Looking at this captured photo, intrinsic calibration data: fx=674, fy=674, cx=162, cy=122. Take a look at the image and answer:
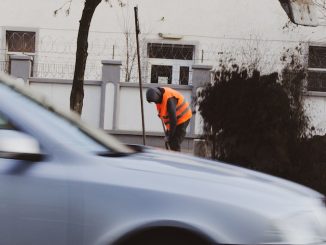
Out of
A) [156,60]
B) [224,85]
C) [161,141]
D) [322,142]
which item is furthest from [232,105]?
[156,60]

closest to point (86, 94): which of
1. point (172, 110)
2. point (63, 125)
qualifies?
point (172, 110)

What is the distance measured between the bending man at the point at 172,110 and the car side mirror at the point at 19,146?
6.44 m

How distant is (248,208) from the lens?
351cm

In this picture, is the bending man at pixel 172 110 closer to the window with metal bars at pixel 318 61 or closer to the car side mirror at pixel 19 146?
the car side mirror at pixel 19 146

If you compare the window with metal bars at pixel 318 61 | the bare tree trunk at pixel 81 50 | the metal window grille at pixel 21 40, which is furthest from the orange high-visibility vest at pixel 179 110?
the metal window grille at pixel 21 40

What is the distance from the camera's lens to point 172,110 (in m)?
10.0

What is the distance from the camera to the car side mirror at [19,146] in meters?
3.50

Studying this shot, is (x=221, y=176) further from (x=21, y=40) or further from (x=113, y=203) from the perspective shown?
(x=21, y=40)

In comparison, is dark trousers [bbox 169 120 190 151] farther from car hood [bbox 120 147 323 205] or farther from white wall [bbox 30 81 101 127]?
white wall [bbox 30 81 101 127]

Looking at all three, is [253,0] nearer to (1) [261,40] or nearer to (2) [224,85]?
(1) [261,40]

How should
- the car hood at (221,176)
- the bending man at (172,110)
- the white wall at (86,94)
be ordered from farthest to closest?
the white wall at (86,94) → the bending man at (172,110) → the car hood at (221,176)

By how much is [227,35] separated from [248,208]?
17813 mm

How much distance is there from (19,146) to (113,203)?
0.57m

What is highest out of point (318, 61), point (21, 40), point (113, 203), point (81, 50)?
point (21, 40)
